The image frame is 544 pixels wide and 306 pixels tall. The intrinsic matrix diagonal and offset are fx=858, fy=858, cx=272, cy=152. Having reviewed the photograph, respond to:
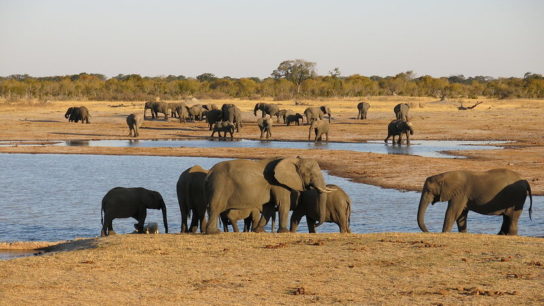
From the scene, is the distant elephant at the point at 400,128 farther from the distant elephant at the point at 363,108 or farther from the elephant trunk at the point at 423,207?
the elephant trunk at the point at 423,207

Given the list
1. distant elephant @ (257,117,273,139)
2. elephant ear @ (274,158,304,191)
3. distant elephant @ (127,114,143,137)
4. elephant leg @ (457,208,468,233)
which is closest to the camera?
elephant ear @ (274,158,304,191)

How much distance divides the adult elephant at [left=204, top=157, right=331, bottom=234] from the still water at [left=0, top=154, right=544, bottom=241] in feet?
9.40

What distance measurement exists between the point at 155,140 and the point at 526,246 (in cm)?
3374

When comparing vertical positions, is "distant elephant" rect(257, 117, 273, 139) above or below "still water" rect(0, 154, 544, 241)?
above

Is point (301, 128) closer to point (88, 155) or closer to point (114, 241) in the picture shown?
point (88, 155)

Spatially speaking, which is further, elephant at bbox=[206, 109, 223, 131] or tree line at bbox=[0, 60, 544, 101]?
tree line at bbox=[0, 60, 544, 101]

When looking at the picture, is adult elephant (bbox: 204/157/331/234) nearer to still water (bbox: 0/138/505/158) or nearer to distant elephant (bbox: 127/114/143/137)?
still water (bbox: 0/138/505/158)

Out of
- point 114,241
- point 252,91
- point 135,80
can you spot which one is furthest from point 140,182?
point 135,80

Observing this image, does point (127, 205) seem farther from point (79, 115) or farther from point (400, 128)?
point (79, 115)

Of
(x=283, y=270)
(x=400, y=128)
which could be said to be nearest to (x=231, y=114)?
(x=400, y=128)

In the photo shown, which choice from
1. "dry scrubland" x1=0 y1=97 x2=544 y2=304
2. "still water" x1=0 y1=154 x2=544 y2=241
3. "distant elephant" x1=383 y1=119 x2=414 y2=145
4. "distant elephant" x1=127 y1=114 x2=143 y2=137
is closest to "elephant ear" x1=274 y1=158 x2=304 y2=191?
"dry scrubland" x1=0 y1=97 x2=544 y2=304

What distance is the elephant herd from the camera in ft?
48.3

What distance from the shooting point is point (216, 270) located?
11.5m

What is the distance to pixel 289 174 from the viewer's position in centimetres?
1509
